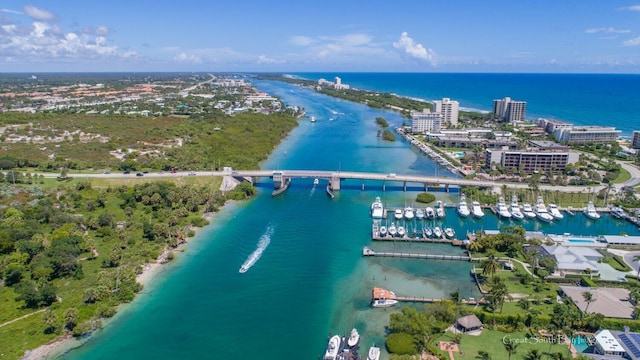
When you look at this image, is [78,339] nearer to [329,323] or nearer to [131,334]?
[131,334]

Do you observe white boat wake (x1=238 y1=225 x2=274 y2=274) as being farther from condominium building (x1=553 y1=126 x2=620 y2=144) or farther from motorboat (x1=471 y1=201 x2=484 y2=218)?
condominium building (x1=553 y1=126 x2=620 y2=144)

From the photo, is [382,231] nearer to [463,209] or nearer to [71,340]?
[463,209]

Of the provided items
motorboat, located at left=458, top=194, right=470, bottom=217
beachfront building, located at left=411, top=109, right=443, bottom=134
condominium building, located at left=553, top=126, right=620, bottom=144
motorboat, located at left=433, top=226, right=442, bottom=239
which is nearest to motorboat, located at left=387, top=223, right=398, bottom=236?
motorboat, located at left=433, top=226, right=442, bottom=239

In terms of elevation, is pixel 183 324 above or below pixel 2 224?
below

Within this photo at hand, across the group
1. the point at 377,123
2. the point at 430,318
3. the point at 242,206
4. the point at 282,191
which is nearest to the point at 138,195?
the point at 242,206

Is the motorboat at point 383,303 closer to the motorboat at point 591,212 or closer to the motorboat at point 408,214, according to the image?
the motorboat at point 408,214

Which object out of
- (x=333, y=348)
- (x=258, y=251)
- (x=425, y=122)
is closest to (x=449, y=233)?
(x=258, y=251)

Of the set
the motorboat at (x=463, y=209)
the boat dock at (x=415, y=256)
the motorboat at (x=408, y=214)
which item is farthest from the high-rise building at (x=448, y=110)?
the boat dock at (x=415, y=256)
